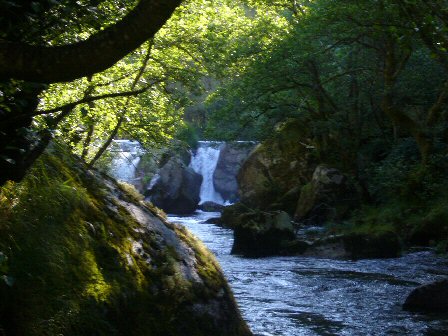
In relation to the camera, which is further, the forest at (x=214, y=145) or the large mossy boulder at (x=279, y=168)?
the large mossy boulder at (x=279, y=168)

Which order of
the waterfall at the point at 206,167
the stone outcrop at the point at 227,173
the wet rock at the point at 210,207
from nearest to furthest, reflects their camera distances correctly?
the wet rock at the point at 210,207
the waterfall at the point at 206,167
the stone outcrop at the point at 227,173

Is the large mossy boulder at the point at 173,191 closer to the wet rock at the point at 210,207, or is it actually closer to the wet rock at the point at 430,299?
the wet rock at the point at 210,207

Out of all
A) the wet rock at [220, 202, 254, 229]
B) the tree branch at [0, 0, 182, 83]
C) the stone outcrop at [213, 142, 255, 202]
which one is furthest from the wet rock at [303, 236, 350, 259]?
the stone outcrop at [213, 142, 255, 202]

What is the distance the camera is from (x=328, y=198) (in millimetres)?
23031

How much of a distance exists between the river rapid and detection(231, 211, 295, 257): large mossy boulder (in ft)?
1.87

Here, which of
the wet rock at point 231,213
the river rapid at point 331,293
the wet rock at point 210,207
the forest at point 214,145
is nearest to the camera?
the forest at point 214,145

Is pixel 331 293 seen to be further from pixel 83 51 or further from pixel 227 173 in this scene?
pixel 227 173

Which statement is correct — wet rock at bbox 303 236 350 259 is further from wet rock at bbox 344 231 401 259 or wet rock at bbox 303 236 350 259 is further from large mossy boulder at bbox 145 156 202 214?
large mossy boulder at bbox 145 156 202 214

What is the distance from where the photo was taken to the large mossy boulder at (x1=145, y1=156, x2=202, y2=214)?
36000 millimetres

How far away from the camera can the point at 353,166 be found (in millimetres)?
22281

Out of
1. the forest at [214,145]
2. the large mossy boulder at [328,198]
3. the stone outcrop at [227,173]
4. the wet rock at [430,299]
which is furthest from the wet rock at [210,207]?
the wet rock at [430,299]

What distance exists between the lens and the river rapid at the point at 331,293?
8.30 m

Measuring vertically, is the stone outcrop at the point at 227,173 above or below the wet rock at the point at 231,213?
above

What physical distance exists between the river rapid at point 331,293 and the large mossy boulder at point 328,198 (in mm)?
6957
